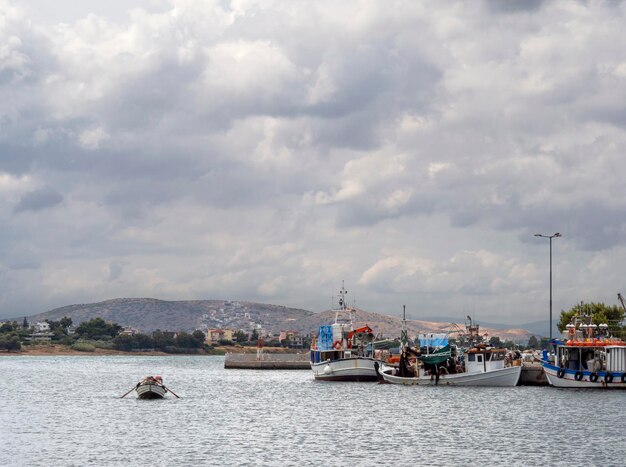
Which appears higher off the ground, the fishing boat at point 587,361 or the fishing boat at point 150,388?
the fishing boat at point 587,361

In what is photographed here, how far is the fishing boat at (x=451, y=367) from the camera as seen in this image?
12212 cm

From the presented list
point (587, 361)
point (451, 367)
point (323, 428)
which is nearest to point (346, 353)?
point (451, 367)

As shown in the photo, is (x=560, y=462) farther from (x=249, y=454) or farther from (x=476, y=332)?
(x=476, y=332)

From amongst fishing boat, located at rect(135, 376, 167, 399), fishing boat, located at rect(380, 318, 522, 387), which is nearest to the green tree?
fishing boat, located at rect(380, 318, 522, 387)

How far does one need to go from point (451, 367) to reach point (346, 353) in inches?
753

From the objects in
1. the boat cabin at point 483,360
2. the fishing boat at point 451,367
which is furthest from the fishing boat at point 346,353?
the boat cabin at point 483,360

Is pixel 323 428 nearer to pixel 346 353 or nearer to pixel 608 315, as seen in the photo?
pixel 346 353

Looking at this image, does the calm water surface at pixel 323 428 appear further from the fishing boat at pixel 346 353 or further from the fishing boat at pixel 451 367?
the fishing boat at pixel 346 353

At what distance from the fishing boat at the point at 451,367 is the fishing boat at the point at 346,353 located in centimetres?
589

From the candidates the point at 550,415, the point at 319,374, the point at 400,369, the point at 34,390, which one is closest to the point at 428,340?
the point at 400,369

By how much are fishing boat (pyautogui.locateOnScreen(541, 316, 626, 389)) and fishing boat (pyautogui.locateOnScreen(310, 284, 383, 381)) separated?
30.8 meters

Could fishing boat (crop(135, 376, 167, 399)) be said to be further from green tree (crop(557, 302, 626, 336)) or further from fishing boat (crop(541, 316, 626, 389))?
green tree (crop(557, 302, 626, 336))

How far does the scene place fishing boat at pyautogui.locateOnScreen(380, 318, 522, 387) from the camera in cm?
12212

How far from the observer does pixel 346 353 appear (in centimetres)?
14162
